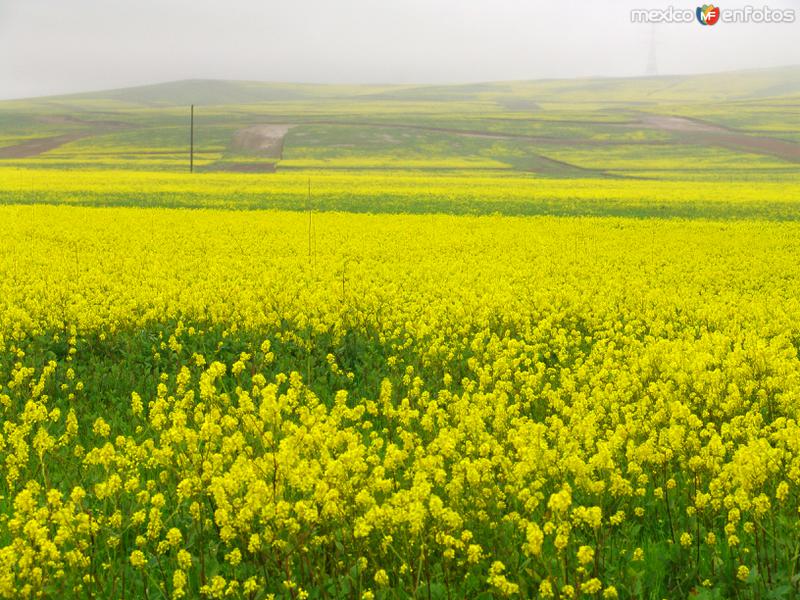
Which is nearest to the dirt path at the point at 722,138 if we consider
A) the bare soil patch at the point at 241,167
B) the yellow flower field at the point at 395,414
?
the bare soil patch at the point at 241,167

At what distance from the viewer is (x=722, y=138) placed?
91.7 metres

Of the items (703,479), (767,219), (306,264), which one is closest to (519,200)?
(767,219)

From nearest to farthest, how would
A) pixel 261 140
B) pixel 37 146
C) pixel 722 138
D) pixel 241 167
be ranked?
pixel 241 167, pixel 37 146, pixel 261 140, pixel 722 138

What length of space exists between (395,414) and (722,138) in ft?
315

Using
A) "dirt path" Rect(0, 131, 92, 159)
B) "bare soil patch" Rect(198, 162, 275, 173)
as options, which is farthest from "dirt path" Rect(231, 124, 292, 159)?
"dirt path" Rect(0, 131, 92, 159)

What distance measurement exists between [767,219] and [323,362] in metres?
23.0

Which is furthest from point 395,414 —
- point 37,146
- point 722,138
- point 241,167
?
point 722,138

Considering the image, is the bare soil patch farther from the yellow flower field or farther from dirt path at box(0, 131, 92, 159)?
the yellow flower field

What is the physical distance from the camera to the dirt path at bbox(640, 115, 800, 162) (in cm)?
8050

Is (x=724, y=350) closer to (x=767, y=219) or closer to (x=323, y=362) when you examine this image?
(x=323, y=362)

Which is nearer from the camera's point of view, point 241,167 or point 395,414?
point 395,414

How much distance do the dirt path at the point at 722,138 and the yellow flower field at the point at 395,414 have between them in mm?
67983

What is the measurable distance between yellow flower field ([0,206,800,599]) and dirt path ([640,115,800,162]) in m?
68.0

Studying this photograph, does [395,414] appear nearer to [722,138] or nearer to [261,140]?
[261,140]
